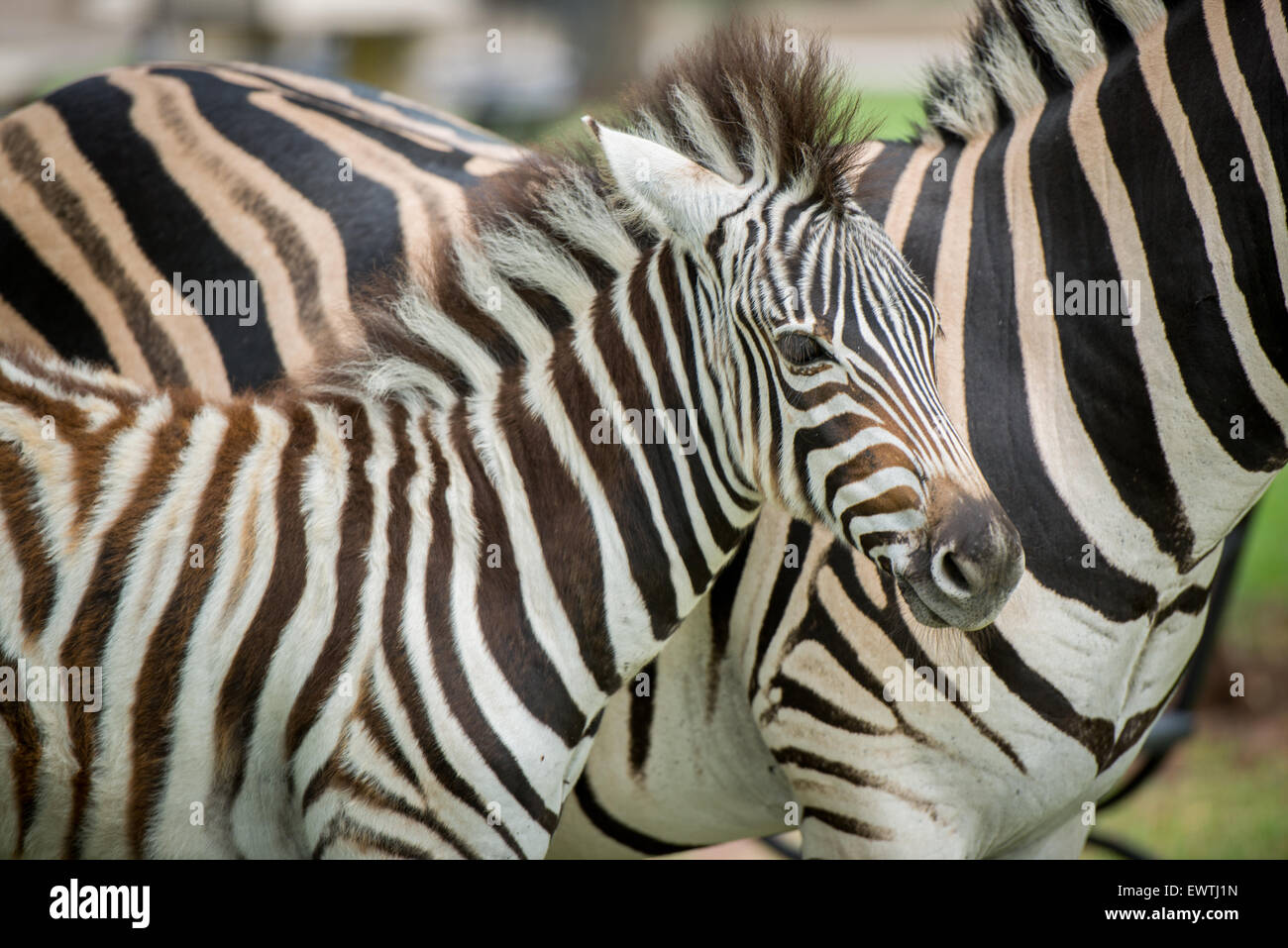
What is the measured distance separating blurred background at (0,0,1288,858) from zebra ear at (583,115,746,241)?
18.3 inches

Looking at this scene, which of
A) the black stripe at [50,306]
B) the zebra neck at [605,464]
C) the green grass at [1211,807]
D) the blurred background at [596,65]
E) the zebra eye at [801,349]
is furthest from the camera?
the blurred background at [596,65]

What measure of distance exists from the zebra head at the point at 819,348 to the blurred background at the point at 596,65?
479 mm

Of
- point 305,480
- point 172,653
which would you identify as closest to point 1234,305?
point 305,480

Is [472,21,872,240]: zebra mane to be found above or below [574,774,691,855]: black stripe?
above

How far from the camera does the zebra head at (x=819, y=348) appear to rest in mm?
2770

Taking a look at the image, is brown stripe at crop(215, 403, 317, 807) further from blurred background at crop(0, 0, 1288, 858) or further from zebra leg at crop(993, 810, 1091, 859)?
zebra leg at crop(993, 810, 1091, 859)

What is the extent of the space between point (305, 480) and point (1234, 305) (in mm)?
2364

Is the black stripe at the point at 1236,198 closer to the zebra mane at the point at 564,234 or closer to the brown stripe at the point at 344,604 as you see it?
the zebra mane at the point at 564,234

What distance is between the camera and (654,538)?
10.4ft

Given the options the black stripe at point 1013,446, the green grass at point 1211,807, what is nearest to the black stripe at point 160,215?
the black stripe at point 1013,446

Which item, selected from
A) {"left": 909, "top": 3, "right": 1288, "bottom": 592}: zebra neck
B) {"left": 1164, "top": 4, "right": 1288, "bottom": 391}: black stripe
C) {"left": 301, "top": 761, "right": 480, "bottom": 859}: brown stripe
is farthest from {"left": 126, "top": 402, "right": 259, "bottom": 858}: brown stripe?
{"left": 1164, "top": 4, "right": 1288, "bottom": 391}: black stripe

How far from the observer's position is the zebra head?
2770 millimetres
